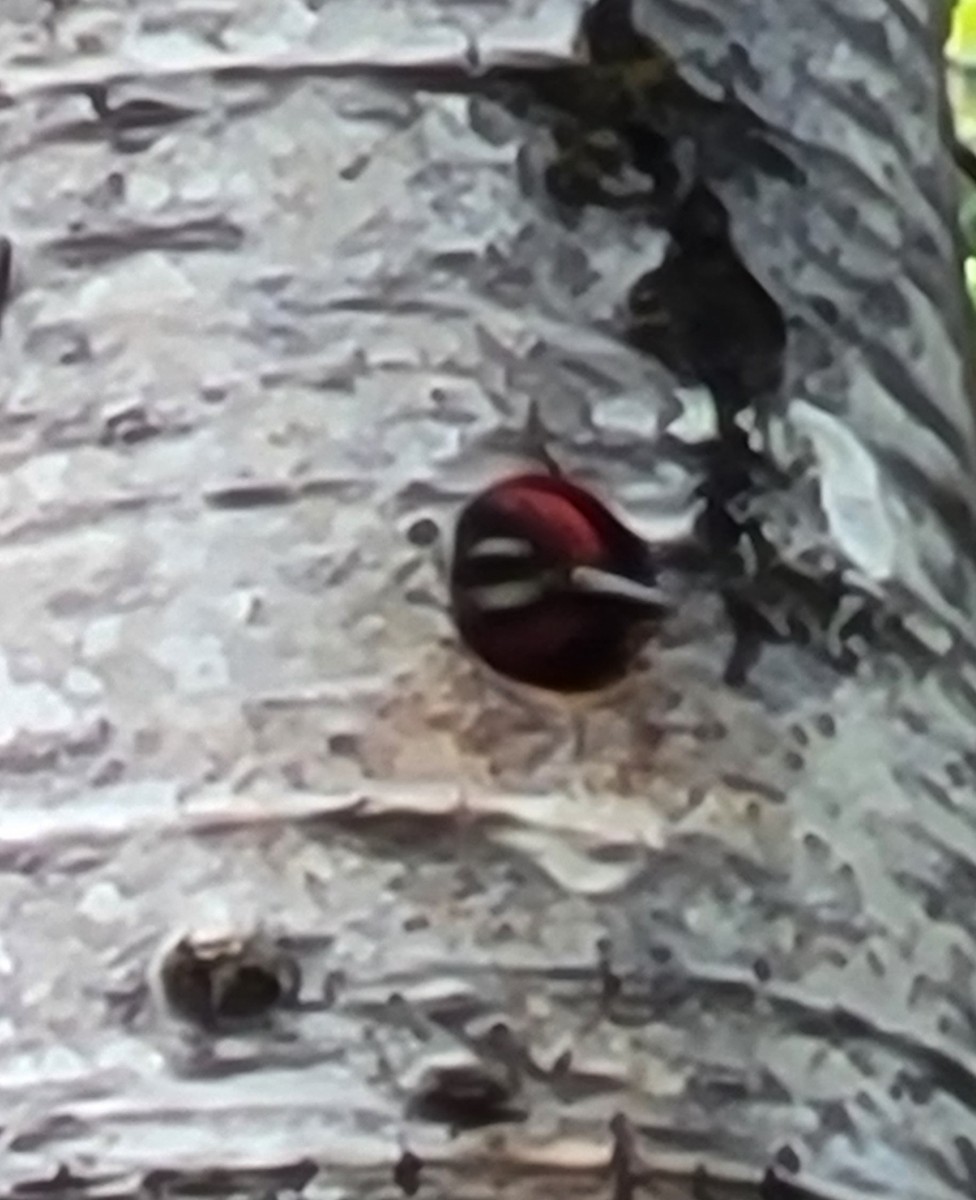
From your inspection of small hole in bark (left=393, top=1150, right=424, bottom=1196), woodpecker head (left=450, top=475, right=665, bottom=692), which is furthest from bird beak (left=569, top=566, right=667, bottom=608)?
small hole in bark (left=393, top=1150, right=424, bottom=1196)

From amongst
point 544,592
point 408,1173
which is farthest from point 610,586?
point 408,1173

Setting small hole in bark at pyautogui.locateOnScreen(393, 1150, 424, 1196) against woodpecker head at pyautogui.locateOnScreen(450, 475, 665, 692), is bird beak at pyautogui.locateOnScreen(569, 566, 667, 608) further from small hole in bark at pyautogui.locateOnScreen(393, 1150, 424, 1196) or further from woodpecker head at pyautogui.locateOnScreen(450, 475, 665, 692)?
small hole in bark at pyautogui.locateOnScreen(393, 1150, 424, 1196)

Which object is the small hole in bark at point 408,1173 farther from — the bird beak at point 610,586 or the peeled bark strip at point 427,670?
the bird beak at point 610,586

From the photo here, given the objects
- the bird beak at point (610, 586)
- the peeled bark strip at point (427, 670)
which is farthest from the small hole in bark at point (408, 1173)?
the bird beak at point (610, 586)

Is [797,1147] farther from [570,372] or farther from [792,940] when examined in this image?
[570,372]

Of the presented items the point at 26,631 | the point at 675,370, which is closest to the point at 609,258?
the point at 675,370

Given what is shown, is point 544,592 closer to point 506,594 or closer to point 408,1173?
point 506,594
